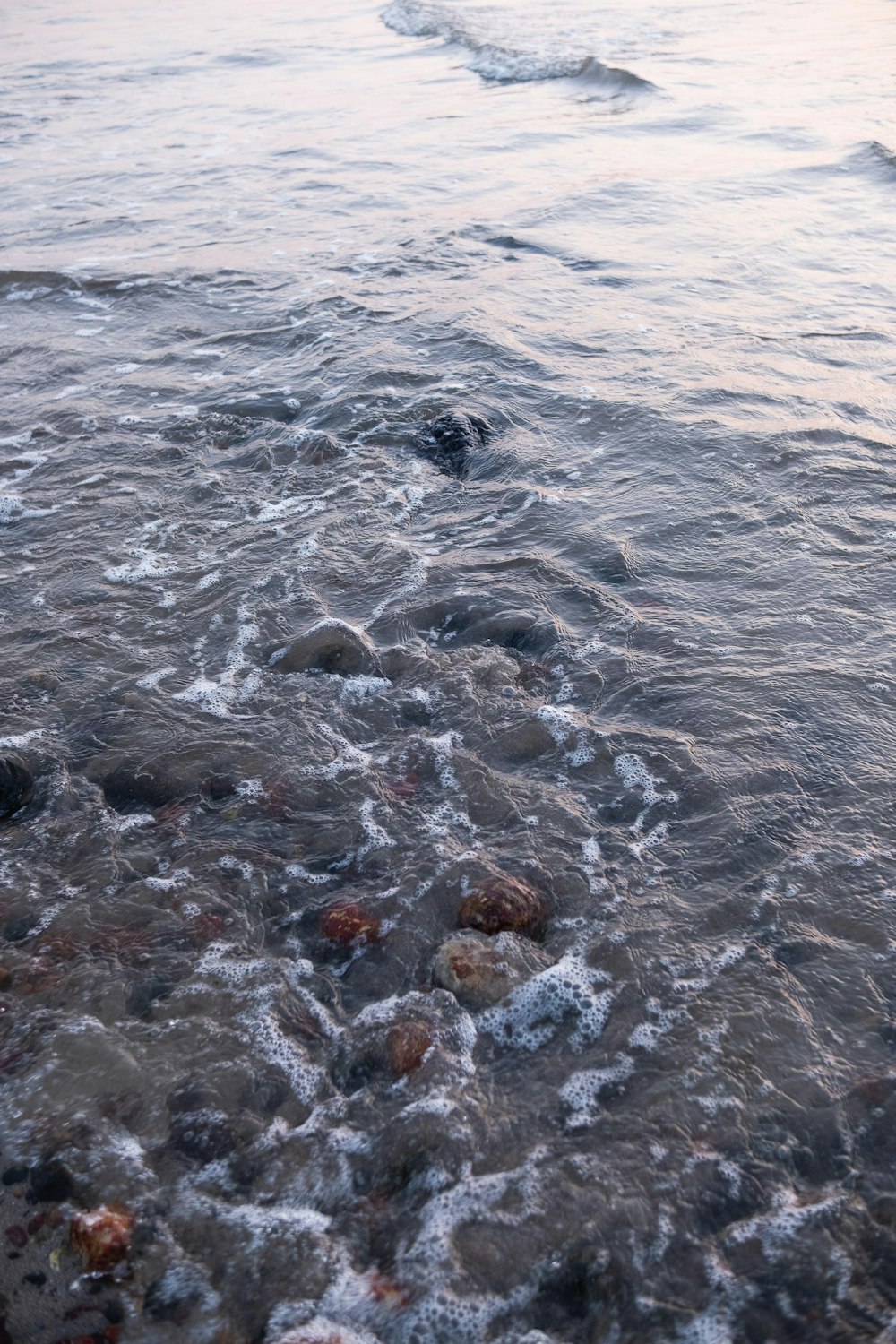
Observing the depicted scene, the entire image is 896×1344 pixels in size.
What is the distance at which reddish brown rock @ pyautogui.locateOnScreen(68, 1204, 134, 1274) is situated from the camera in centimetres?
230

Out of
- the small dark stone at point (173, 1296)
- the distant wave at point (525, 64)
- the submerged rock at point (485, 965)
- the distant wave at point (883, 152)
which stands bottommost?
the small dark stone at point (173, 1296)

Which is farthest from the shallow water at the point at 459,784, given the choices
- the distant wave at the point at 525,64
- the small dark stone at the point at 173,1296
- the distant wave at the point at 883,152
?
the distant wave at the point at 525,64

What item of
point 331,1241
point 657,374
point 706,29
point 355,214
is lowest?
point 331,1241

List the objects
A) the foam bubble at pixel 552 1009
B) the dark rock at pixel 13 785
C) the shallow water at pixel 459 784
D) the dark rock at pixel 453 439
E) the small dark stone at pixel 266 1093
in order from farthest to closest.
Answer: the dark rock at pixel 453 439 → the dark rock at pixel 13 785 → the foam bubble at pixel 552 1009 → the small dark stone at pixel 266 1093 → the shallow water at pixel 459 784

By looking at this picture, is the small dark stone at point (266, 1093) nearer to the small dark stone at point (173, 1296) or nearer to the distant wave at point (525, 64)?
the small dark stone at point (173, 1296)

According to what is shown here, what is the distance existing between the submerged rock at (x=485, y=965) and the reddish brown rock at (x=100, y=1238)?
109cm

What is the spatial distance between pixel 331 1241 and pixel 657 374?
584 cm

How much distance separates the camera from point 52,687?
4.25m

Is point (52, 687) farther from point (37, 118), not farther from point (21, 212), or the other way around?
point (37, 118)

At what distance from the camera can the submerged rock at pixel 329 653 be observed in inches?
172

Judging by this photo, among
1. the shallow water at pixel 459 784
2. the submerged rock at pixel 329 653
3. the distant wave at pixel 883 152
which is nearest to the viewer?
the shallow water at pixel 459 784

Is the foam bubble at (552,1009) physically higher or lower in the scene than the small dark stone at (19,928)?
Answer: lower

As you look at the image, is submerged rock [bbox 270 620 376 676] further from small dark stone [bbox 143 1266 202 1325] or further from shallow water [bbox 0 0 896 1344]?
small dark stone [bbox 143 1266 202 1325]

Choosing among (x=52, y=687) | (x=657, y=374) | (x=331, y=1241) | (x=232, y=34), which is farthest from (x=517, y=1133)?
(x=232, y=34)
